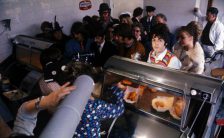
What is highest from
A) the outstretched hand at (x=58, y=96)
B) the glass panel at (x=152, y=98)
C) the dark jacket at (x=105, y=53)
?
the outstretched hand at (x=58, y=96)

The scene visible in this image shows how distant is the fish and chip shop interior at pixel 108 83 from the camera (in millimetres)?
1285

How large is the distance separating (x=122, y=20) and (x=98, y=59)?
167 centimetres

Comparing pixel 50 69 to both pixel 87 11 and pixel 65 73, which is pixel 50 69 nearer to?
pixel 65 73

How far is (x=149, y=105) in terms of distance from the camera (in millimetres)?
2062

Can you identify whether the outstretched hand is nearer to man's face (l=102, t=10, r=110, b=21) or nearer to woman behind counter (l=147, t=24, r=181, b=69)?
woman behind counter (l=147, t=24, r=181, b=69)

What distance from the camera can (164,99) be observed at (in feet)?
6.48

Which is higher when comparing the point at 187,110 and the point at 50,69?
the point at 50,69

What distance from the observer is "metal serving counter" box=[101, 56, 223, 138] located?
1.69 metres

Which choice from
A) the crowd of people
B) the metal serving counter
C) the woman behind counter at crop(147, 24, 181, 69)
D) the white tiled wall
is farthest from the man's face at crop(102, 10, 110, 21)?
the metal serving counter

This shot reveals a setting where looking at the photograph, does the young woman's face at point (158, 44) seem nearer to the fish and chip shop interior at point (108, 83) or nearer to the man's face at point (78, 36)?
the fish and chip shop interior at point (108, 83)

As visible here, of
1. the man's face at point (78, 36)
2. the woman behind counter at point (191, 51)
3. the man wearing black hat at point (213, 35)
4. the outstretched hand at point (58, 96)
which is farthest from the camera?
the man wearing black hat at point (213, 35)

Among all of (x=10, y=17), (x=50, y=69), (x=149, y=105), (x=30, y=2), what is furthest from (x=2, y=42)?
(x=149, y=105)

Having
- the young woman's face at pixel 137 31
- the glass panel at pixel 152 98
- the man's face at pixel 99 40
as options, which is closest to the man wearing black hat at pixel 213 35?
the young woman's face at pixel 137 31

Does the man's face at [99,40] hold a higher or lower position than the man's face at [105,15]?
lower
